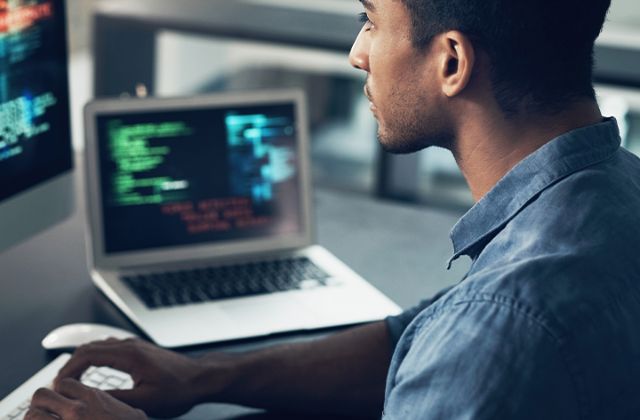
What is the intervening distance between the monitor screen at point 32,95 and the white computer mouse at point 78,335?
0.20 meters

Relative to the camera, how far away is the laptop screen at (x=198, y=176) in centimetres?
136

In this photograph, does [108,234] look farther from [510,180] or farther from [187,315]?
[510,180]

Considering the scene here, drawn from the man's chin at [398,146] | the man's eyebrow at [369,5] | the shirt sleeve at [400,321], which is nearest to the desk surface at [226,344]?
the shirt sleeve at [400,321]

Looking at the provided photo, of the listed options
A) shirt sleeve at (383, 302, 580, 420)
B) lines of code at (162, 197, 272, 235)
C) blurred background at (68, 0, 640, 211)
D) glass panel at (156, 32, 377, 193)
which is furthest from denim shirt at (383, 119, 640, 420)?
glass panel at (156, 32, 377, 193)

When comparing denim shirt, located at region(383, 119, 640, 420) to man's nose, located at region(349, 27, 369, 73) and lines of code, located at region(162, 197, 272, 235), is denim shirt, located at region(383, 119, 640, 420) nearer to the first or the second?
man's nose, located at region(349, 27, 369, 73)

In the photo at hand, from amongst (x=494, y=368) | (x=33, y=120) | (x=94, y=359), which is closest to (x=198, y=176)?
(x=33, y=120)

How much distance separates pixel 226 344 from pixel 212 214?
0.23 meters

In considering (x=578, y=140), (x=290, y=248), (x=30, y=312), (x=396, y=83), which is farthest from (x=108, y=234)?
(x=578, y=140)

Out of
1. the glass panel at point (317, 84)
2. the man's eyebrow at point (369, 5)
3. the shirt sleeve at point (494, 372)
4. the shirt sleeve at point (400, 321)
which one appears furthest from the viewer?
the glass panel at point (317, 84)

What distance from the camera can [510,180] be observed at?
2.87 ft

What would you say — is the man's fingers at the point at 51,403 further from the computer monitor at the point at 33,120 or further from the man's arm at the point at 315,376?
the computer monitor at the point at 33,120

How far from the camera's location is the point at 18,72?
1281mm

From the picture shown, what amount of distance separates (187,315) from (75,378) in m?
0.21

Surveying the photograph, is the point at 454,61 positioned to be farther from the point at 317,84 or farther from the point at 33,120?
the point at 317,84
